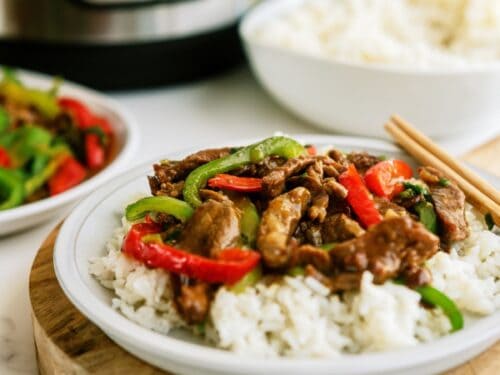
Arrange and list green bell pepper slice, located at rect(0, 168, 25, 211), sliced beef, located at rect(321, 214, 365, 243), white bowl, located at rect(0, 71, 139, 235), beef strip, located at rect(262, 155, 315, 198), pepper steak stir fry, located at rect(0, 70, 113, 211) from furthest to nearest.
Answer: pepper steak stir fry, located at rect(0, 70, 113, 211) < green bell pepper slice, located at rect(0, 168, 25, 211) < white bowl, located at rect(0, 71, 139, 235) < beef strip, located at rect(262, 155, 315, 198) < sliced beef, located at rect(321, 214, 365, 243)

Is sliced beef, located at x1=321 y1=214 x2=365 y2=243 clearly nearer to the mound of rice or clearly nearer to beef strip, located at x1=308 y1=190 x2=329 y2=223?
beef strip, located at x1=308 y1=190 x2=329 y2=223

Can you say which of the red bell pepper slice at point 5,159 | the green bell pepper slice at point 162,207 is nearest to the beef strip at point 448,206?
the green bell pepper slice at point 162,207

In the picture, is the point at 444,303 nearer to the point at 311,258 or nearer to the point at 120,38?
the point at 311,258

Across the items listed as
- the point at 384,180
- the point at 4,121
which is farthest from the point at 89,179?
the point at 384,180

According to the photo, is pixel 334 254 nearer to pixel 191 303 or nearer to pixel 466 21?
pixel 191 303

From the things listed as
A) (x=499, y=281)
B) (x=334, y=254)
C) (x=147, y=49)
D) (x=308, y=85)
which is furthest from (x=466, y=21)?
(x=334, y=254)

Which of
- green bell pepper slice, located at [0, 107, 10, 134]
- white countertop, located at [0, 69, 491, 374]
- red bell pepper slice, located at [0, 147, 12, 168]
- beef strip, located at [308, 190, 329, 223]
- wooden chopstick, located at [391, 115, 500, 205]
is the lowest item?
white countertop, located at [0, 69, 491, 374]

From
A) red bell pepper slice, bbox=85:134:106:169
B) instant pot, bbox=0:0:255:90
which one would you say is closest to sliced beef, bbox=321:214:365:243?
red bell pepper slice, bbox=85:134:106:169
